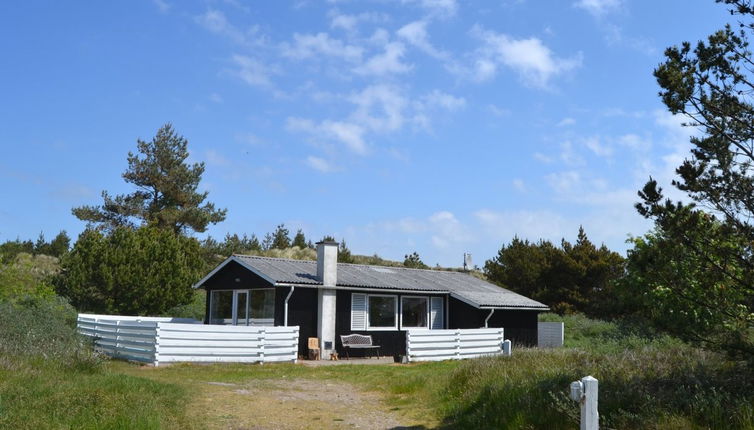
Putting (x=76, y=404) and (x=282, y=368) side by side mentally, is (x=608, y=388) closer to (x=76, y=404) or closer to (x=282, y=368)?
(x=76, y=404)

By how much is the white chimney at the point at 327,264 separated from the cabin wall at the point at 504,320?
18.6ft

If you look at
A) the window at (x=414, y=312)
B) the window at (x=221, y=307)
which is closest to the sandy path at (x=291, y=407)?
the window at (x=221, y=307)

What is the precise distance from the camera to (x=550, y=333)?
28.2 meters

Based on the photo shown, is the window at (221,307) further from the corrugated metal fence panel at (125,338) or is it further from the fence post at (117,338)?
the fence post at (117,338)

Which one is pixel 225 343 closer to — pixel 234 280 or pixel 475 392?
pixel 234 280

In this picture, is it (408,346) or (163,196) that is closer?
(408,346)

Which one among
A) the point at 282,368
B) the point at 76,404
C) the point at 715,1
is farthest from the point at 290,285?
the point at 715,1

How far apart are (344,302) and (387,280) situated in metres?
2.66

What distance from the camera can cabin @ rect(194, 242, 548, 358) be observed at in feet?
72.9

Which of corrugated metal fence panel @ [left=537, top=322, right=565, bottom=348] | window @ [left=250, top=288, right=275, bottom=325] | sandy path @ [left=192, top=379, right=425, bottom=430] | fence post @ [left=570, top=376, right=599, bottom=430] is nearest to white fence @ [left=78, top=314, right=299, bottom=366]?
window @ [left=250, top=288, right=275, bottom=325]

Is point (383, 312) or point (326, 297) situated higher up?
point (326, 297)

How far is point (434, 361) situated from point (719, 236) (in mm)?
14636

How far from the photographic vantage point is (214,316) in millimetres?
24609

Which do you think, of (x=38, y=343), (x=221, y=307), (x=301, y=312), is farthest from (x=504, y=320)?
(x=38, y=343)
